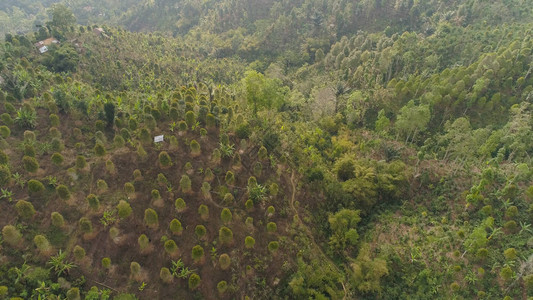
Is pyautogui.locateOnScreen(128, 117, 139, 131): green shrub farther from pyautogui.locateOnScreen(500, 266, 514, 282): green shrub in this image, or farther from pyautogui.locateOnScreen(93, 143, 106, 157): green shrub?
pyautogui.locateOnScreen(500, 266, 514, 282): green shrub

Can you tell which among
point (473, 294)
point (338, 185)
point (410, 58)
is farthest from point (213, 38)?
point (473, 294)

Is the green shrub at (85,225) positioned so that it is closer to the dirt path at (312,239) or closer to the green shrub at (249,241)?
the green shrub at (249,241)

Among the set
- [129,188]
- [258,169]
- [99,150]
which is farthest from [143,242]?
[258,169]

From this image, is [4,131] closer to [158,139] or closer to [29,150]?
[29,150]

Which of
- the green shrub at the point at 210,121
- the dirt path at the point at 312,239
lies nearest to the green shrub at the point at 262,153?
the dirt path at the point at 312,239

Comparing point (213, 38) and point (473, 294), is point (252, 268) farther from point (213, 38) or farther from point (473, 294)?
point (213, 38)

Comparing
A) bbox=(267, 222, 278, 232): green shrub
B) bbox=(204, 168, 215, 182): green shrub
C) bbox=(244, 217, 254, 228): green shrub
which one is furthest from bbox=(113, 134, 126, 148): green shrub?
bbox=(267, 222, 278, 232): green shrub
